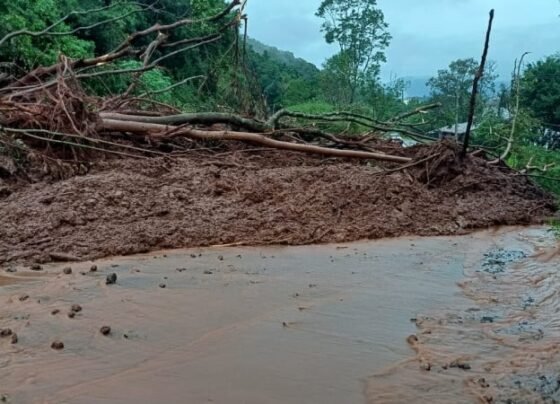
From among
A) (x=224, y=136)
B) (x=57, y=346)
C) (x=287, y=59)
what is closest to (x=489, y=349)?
(x=57, y=346)

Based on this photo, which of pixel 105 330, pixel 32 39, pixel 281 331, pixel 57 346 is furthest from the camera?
pixel 32 39

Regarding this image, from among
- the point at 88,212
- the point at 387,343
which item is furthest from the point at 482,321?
the point at 88,212

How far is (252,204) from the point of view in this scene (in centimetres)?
657

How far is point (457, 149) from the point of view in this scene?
847 centimetres

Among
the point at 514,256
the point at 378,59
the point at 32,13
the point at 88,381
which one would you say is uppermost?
the point at 378,59

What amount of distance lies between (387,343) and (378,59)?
27.5 metres

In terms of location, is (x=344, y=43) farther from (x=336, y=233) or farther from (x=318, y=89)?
(x=336, y=233)

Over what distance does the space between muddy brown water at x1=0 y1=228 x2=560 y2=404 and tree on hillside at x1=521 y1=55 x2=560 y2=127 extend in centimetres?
1461

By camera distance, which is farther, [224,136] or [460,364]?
[224,136]

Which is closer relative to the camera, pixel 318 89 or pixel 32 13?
pixel 32 13

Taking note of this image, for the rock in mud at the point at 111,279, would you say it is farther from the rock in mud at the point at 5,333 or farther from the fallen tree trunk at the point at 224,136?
the fallen tree trunk at the point at 224,136

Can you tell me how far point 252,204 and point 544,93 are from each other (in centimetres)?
1515

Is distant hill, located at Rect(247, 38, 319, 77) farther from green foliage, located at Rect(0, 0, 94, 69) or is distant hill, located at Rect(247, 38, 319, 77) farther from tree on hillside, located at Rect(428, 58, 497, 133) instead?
green foliage, located at Rect(0, 0, 94, 69)

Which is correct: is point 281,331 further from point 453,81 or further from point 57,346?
point 453,81
